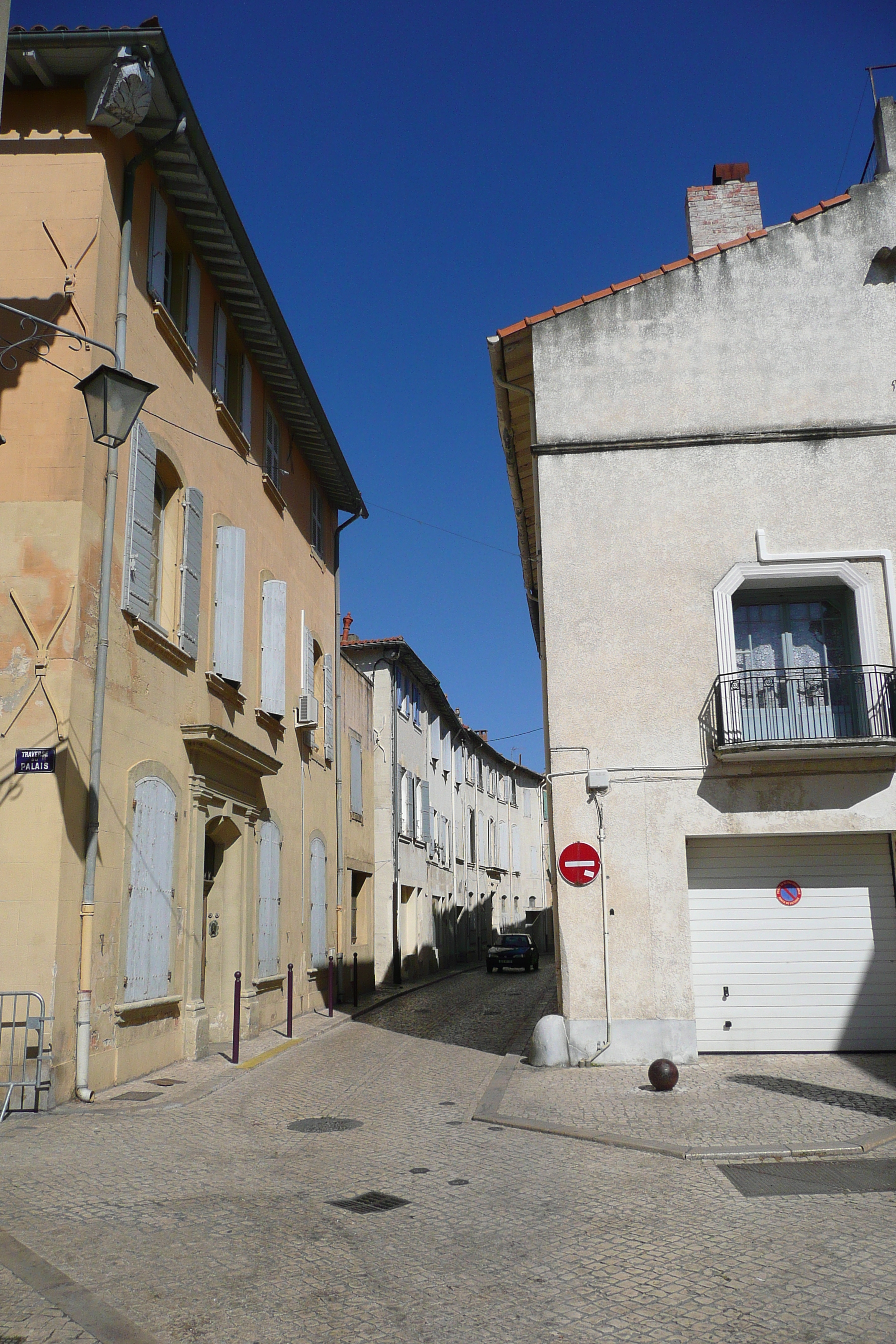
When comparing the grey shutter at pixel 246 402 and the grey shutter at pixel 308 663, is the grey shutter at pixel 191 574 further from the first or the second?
the grey shutter at pixel 308 663

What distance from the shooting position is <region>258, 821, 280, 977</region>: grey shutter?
14.5 metres

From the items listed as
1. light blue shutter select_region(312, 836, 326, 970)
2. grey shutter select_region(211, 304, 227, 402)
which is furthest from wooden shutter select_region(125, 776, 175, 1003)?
light blue shutter select_region(312, 836, 326, 970)

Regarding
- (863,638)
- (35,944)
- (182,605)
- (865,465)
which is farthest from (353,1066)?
(865,465)

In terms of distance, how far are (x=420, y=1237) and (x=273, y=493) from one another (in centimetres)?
1262

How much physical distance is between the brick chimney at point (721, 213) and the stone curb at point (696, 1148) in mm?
11174

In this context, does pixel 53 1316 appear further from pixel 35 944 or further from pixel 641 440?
pixel 641 440

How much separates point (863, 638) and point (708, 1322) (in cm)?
878

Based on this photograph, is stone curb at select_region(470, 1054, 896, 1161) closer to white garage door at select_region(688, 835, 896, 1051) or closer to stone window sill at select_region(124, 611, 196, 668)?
white garage door at select_region(688, 835, 896, 1051)

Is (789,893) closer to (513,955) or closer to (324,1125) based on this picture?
(324,1125)

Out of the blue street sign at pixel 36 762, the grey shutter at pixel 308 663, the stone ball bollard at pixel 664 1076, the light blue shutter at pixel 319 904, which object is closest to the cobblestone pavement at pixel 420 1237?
the stone ball bollard at pixel 664 1076

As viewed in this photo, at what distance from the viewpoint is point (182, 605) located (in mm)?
12219

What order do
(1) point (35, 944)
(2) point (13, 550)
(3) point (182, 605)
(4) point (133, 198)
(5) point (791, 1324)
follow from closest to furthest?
1. (5) point (791, 1324)
2. (1) point (35, 944)
3. (2) point (13, 550)
4. (4) point (133, 198)
5. (3) point (182, 605)

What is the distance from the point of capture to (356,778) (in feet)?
73.7

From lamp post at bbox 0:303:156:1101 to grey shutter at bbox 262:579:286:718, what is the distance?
523cm
